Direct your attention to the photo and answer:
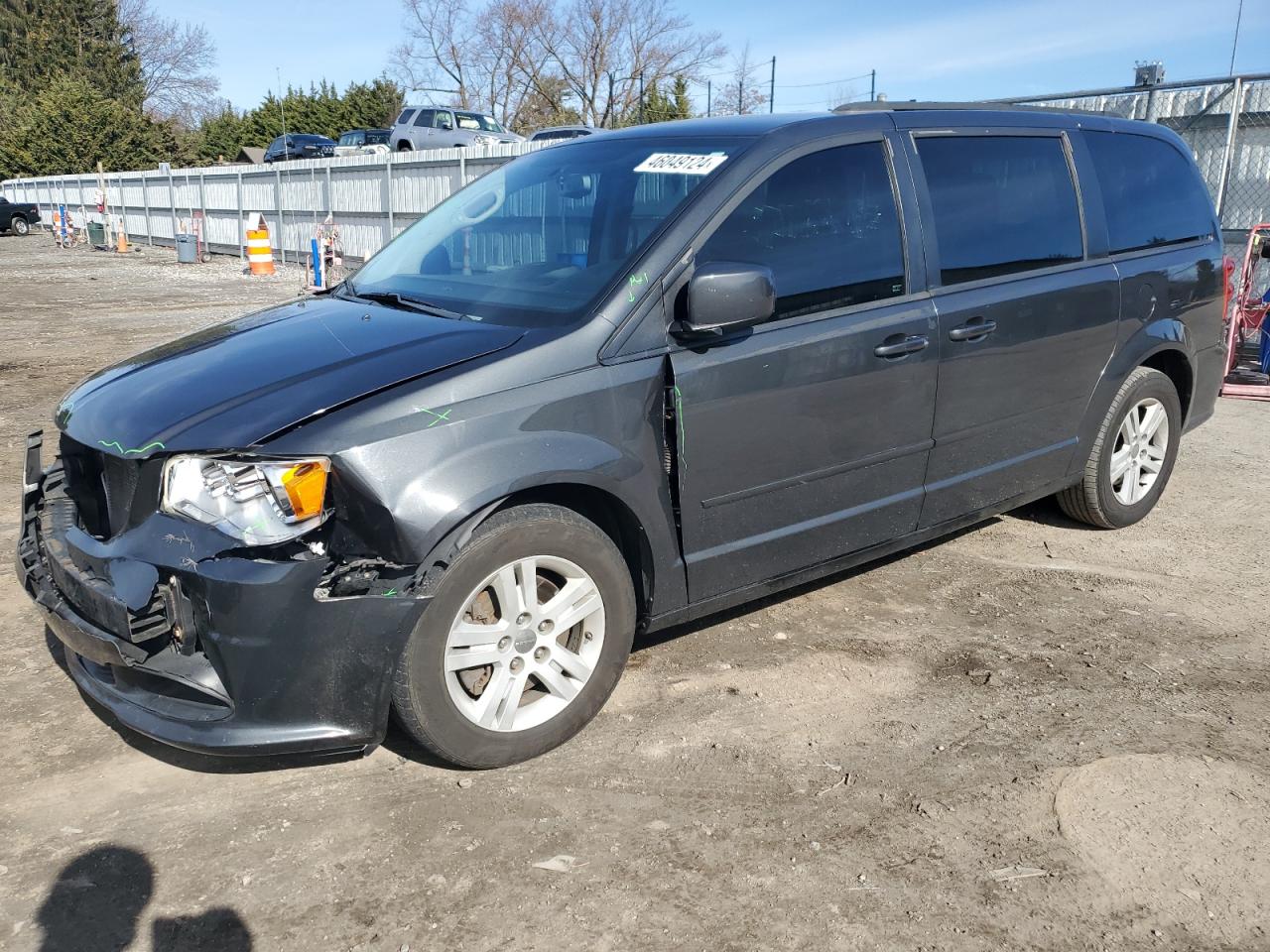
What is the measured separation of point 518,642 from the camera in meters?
3.02

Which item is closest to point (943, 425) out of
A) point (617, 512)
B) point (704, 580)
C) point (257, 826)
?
point (704, 580)

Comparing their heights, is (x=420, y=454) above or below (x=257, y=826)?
above

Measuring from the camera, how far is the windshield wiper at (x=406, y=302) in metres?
3.42

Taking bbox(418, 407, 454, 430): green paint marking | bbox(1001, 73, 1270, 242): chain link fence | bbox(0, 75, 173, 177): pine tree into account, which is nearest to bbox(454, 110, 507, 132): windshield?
bbox(1001, 73, 1270, 242): chain link fence

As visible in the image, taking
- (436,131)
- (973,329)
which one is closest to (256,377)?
(973,329)

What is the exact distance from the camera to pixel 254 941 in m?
2.39

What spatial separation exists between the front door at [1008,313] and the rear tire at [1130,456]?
301mm

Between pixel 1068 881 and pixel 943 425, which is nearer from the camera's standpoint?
pixel 1068 881

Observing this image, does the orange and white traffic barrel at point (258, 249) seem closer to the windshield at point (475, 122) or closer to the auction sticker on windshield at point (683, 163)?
the windshield at point (475, 122)

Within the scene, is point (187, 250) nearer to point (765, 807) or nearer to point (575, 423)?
point (575, 423)

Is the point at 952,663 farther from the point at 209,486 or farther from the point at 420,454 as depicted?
the point at 209,486

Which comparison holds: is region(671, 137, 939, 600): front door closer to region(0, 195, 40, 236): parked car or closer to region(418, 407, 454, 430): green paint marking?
region(418, 407, 454, 430): green paint marking

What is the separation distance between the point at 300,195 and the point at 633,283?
820 inches

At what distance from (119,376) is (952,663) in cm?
305
